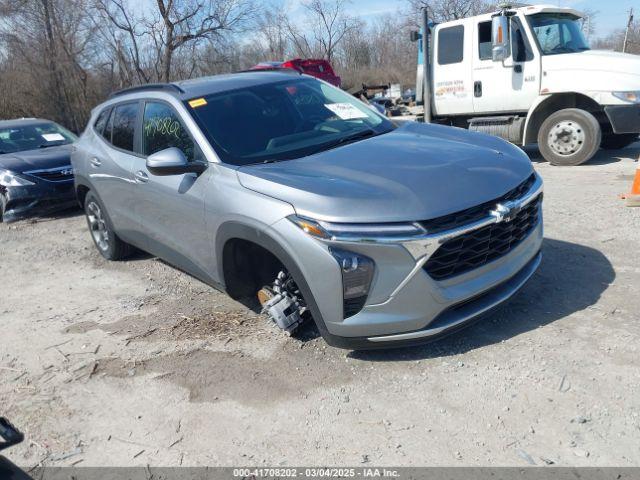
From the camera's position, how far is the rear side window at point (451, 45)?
9445mm

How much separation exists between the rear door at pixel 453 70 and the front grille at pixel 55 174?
6325 mm

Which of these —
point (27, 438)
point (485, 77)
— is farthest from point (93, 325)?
point (485, 77)

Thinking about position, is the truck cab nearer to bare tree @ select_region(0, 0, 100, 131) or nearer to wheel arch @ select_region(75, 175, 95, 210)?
wheel arch @ select_region(75, 175, 95, 210)

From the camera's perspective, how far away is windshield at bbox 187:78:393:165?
3801 mm

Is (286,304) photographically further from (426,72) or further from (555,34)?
(426,72)

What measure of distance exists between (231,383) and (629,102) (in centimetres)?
725

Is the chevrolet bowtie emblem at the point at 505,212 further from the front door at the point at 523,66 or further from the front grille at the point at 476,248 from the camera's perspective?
the front door at the point at 523,66

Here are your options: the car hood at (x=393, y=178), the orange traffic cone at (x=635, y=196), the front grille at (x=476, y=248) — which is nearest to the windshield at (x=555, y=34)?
the orange traffic cone at (x=635, y=196)

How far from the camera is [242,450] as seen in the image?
8.95ft

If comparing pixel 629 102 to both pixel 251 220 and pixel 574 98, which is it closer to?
pixel 574 98

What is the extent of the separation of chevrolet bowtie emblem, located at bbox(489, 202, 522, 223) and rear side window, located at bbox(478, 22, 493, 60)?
670 centimetres

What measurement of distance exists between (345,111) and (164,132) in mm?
1451

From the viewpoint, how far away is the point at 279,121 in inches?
163

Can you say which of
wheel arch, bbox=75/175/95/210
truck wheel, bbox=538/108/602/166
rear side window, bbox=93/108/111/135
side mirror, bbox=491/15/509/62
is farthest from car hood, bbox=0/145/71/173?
truck wheel, bbox=538/108/602/166
